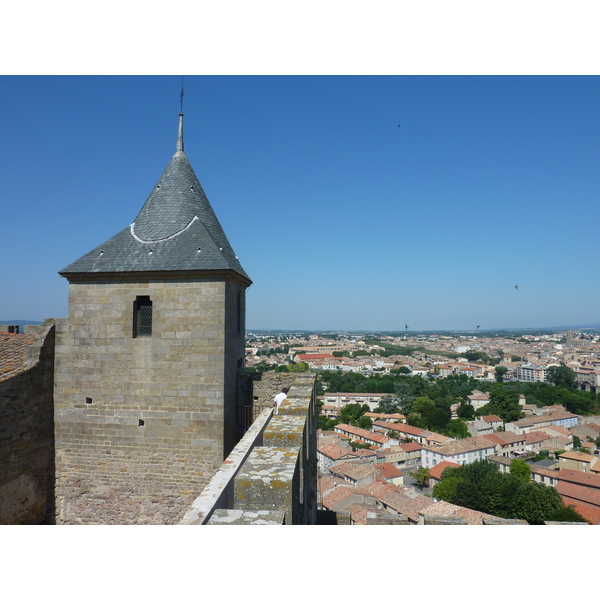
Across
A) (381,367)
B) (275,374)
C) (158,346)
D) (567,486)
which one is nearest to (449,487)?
(567,486)

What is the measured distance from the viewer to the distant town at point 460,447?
31312 millimetres

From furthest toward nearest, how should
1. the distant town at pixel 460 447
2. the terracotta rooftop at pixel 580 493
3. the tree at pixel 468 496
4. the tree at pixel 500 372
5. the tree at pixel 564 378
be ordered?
1. the tree at pixel 500 372
2. the tree at pixel 564 378
3. the terracotta rooftop at pixel 580 493
4. the tree at pixel 468 496
5. the distant town at pixel 460 447

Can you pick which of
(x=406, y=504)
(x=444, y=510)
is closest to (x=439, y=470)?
(x=406, y=504)

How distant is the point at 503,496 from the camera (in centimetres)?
3238

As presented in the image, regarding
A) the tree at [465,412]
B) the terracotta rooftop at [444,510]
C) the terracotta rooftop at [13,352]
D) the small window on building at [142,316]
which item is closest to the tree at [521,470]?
the terracotta rooftop at [444,510]

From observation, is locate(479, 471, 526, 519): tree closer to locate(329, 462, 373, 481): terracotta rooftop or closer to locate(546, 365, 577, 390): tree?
locate(329, 462, 373, 481): terracotta rooftop

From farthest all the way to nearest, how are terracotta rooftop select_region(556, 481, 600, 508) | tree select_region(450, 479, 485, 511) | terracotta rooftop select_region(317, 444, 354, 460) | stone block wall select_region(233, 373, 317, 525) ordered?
terracotta rooftop select_region(317, 444, 354, 460) < terracotta rooftop select_region(556, 481, 600, 508) < tree select_region(450, 479, 485, 511) < stone block wall select_region(233, 373, 317, 525)

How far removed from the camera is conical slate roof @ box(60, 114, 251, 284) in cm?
736

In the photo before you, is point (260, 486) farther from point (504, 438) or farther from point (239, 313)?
point (504, 438)

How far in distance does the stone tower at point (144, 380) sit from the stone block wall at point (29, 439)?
179mm

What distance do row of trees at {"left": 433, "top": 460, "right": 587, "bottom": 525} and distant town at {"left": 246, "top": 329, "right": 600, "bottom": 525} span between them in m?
0.08

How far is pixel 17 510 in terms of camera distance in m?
6.77

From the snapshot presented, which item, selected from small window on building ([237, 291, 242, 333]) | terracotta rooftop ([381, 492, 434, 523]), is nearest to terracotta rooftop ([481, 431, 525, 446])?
terracotta rooftop ([381, 492, 434, 523])

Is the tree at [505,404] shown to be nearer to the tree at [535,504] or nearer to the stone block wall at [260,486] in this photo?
the tree at [535,504]
